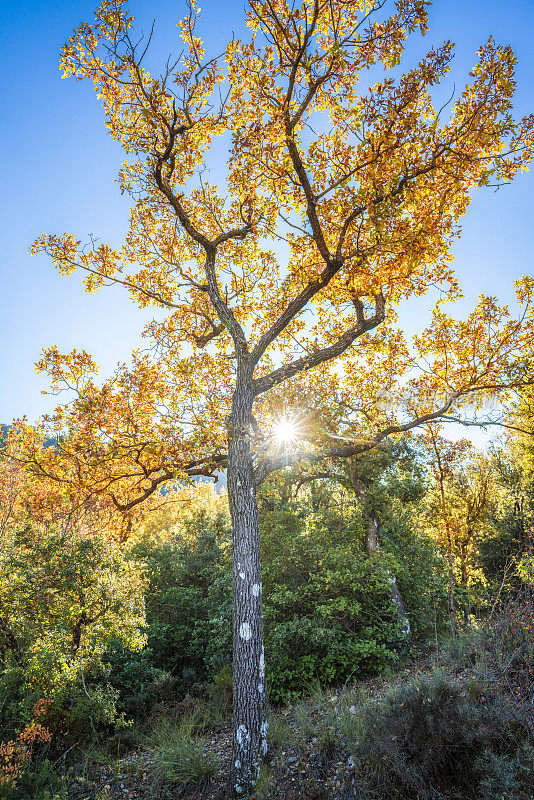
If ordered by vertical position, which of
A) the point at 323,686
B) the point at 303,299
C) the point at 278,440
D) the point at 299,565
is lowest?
the point at 323,686

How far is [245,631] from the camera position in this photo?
451 centimetres

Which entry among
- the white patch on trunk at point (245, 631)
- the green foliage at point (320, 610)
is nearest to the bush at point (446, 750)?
the white patch on trunk at point (245, 631)

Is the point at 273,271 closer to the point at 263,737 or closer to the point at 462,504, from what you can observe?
the point at 263,737

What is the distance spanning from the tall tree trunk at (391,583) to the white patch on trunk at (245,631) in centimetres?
419

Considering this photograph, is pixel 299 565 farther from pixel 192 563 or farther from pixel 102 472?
pixel 192 563

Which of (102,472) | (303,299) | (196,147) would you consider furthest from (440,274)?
(102,472)

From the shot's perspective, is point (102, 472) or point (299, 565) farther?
point (299, 565)

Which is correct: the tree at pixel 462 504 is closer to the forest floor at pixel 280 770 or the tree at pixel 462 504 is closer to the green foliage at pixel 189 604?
the green foliage at pixel 189 604

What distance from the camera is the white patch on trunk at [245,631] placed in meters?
4.50

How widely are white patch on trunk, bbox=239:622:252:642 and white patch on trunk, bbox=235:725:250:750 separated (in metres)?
0.84

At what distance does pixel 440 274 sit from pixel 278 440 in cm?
402

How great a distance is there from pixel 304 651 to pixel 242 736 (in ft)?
11.6

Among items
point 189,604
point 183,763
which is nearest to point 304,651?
point 183,763

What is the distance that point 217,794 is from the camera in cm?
396
